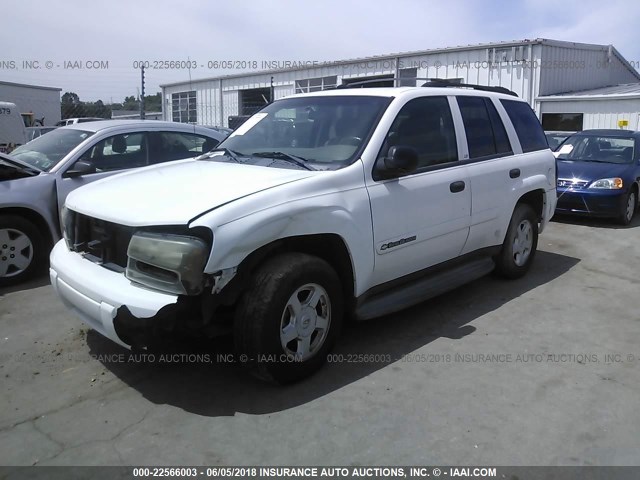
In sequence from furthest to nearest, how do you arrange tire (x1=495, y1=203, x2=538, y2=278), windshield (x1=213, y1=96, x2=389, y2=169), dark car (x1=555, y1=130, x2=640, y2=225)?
dark car (x1=555, y1=130, x2=640, y2=225)
tire (x1=495, y1=203, x2=538, y2=278)
windshield (x1=213, y1=96, x2=389, y2=169)

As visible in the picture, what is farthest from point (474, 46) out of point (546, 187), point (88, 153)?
point (88, 153)

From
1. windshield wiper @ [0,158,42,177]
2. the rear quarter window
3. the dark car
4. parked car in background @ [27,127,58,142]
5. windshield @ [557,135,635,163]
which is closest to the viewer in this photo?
the rear quarter window

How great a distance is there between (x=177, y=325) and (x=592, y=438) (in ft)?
7.68

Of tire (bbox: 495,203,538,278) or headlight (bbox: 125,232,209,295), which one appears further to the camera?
tire (bbox: 495,203,538,278)

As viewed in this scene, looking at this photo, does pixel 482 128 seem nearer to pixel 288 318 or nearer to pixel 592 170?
pixel 288 318

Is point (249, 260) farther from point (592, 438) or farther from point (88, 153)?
point (88, 153)

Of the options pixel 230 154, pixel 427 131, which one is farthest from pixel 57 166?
pixel 427 131

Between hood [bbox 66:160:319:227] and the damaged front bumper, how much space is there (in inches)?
14.3

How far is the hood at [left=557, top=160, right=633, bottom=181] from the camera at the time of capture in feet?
29.3

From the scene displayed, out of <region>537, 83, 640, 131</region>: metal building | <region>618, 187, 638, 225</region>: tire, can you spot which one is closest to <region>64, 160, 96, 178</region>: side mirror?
<region>618, 187, 638, 225</region>: tire

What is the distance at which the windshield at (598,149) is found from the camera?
9.64 meters

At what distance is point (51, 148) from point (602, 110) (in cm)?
1648

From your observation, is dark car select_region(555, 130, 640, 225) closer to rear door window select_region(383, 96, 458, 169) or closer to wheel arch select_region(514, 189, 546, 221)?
wheel arch select_region(514, 189, 546, 221)

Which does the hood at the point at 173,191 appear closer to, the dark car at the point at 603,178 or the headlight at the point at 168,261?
the headlight at the point at 168,261
